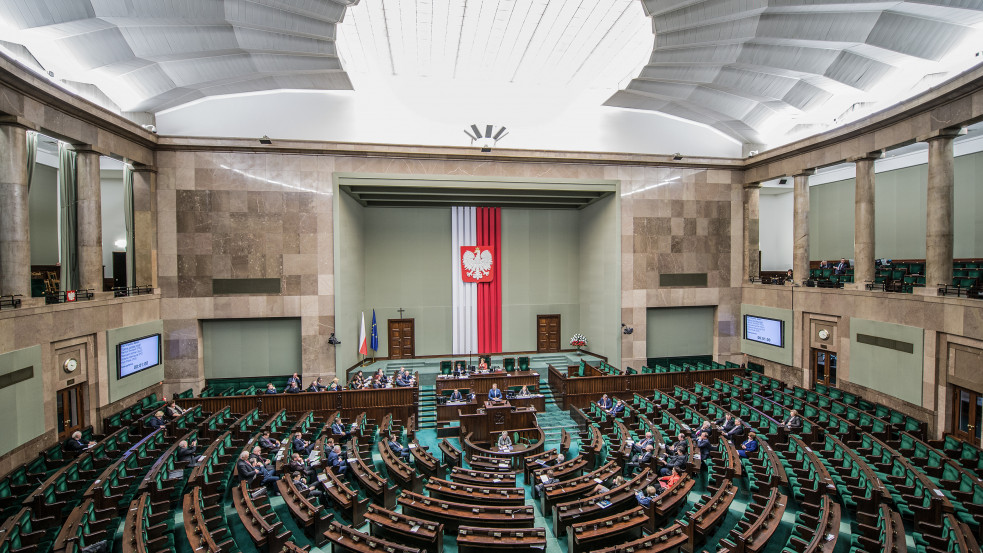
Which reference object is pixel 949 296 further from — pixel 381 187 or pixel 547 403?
pixel 381 187

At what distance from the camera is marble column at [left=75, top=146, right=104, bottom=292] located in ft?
40.6

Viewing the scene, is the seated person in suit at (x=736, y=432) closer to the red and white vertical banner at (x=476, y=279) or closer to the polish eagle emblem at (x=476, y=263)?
the red and white vertical banner at (x=476, y=279)

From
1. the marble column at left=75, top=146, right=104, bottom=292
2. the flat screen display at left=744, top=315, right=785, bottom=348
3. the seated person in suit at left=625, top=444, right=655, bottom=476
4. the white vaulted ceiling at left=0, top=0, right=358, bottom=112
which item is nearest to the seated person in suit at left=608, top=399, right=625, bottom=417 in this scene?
the seated person in suit at left=625, top=444, right=655, bottom=476

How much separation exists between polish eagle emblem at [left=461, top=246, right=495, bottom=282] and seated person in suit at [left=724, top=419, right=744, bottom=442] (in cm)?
1165

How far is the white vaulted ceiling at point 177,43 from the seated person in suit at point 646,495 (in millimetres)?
12232

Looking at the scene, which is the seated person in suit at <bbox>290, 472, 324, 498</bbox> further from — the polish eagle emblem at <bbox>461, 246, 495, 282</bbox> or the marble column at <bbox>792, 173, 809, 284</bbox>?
the marble column at <bbox>792, 173, 809, 284</bbox>

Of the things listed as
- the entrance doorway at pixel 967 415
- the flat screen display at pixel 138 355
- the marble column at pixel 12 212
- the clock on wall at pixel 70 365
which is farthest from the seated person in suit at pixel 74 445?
the entrance doorway at pixel 967 415

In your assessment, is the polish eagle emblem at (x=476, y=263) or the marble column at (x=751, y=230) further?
the polish eagle emblem at (x=476, y=263)

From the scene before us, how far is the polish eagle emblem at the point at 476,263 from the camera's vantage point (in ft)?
65.3

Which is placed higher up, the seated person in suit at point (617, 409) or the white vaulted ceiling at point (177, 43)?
the white vaulted ceiling at point (177, 43)

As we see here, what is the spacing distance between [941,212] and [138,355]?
2256 centimetres

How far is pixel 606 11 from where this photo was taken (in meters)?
12.0

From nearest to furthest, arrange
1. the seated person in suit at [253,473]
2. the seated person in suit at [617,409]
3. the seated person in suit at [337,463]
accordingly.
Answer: the seated person in suit at [253,473] → the seated person in suit at [337,463] → the seated person in suit at [617,409]

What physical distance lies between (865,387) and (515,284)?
1263 cm
